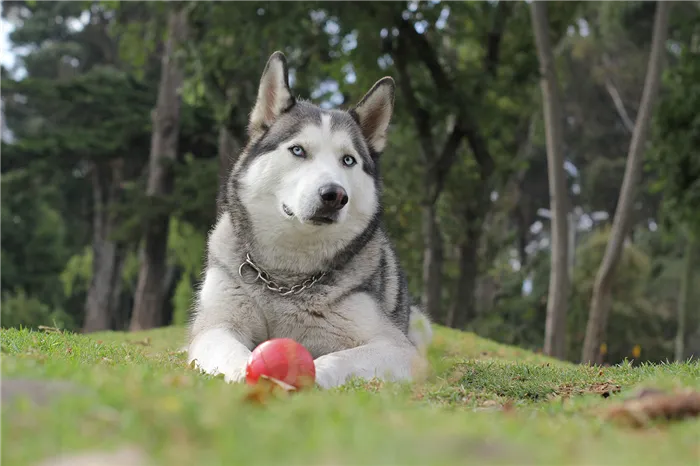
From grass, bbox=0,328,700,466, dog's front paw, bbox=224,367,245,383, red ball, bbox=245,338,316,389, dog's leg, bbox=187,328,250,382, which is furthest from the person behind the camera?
dog's leg, bbox=187,328,250,382

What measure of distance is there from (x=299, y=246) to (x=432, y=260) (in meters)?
11.5

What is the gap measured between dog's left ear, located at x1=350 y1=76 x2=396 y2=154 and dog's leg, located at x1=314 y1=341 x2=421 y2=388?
180cm

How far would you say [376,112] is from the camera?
677 cm

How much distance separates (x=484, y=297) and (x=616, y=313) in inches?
177

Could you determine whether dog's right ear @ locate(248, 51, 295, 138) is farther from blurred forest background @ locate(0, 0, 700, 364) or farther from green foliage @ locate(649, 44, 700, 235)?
green foliage @ locate(649, 44, 700, 235)

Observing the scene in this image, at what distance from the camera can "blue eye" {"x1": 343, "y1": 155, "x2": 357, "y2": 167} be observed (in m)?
6.00

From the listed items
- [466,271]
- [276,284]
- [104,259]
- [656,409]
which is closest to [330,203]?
[276,284]

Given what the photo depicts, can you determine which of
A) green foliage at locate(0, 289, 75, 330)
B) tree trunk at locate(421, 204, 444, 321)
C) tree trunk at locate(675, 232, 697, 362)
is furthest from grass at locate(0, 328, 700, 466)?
green foliage at locate(0, 289, 75, 330)

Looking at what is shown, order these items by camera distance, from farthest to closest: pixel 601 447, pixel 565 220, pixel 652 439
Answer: pixel 565 220 < pixel 652 439 < pixel 601 447

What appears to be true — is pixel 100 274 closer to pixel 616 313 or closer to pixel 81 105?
pixel 81 105

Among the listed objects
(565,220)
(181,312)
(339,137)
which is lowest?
(181,312)

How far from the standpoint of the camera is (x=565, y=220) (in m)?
14.5

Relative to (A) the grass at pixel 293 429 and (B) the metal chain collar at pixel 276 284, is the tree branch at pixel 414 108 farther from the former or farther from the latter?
(A) the grass at pixel 293 429

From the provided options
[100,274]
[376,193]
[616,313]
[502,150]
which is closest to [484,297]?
[616,313]
